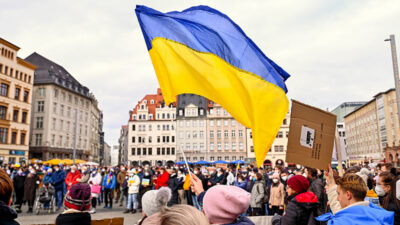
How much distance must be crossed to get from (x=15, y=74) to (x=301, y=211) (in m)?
54.7

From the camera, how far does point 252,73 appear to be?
5.73 meters

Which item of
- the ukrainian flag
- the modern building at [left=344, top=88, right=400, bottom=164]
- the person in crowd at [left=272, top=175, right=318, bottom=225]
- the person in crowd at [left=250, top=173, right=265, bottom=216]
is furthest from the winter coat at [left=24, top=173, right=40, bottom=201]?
the modern building at [left=344, top=88, right=400, bottom=164]

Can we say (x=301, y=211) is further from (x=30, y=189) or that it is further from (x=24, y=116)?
(x=24, y=116)

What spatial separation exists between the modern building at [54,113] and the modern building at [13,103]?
7677mm

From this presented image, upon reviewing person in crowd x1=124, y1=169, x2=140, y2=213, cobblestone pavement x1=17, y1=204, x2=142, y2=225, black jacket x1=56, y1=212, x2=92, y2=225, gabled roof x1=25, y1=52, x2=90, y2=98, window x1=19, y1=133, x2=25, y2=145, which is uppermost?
gabled roof x1=25, y1=52, x2=90, y2=98

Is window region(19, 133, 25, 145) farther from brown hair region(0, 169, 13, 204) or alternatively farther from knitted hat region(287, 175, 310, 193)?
brown hair region(0, 169, 13, 204)

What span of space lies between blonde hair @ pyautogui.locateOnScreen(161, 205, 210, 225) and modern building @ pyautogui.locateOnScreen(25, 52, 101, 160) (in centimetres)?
5786

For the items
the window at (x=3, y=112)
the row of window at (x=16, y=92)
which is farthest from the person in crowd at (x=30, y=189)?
the row of window at (x=16, y=92)

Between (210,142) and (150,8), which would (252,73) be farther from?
(210,142)

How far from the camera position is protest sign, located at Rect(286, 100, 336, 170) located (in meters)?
4.30

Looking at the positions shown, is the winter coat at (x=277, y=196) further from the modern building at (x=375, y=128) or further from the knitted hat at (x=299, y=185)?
the modern building at (x=375, y=128)

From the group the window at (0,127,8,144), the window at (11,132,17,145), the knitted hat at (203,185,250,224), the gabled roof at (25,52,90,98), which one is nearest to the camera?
the knitted hat at (203,185,250,224)

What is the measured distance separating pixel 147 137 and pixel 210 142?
50.5 feet

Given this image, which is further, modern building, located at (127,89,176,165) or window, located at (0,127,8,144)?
modern building, located at (127,89,176,165)
